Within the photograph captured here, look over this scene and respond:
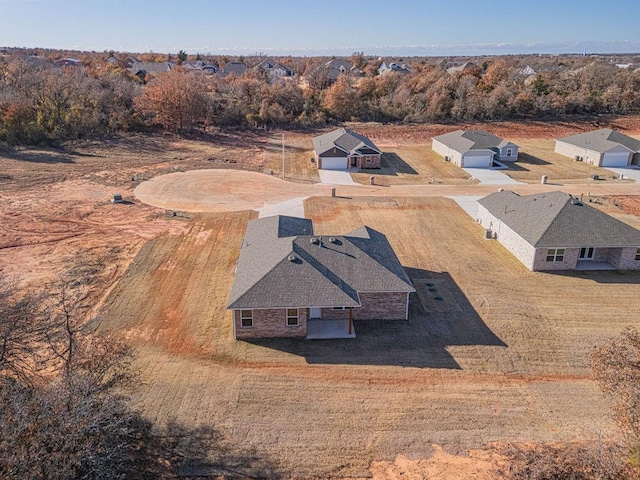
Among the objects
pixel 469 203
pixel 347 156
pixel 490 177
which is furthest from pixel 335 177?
pixel 490 177

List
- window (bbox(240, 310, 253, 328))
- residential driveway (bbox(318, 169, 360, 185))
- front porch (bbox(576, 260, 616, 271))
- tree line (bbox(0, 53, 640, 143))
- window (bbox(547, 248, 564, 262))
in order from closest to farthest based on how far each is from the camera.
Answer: window (bbox(240, 310, 253, 328)), window (bbox(547, 248, 564, 262)), front porch (bbox(576, 260, 616, 271)), residential driveway (bbox(318, 169, 360, 185)), tree line (bbox(0, 53, 640, 143))

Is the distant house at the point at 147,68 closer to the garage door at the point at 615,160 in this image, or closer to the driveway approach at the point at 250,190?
the driveway approach at the point at 250,190

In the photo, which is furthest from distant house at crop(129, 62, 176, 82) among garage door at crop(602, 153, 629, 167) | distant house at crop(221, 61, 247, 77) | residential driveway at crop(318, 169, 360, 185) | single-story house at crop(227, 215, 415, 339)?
single-story house at crop(227, 215, 415, 339)

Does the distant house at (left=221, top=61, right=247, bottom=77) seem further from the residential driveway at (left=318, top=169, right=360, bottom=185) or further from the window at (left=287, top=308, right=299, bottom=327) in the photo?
the window at (left=287, top=308, right=299, bottom=327)

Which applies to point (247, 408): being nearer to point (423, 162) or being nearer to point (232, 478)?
point (232, 478)

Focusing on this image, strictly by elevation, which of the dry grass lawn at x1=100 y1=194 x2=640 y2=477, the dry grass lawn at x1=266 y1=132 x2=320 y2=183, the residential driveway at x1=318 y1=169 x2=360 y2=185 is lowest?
the dry grass lawn at x1=100 y1=194 x2=640 y2=477

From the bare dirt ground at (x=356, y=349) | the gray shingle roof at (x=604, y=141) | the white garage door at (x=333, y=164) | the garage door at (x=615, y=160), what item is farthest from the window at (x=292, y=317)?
the garage door at (x=615, y=160)
